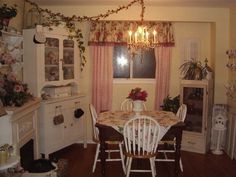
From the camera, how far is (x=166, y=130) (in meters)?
3.55

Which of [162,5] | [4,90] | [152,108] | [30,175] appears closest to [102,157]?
[30,175]

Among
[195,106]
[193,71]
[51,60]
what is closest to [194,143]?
[195,106]

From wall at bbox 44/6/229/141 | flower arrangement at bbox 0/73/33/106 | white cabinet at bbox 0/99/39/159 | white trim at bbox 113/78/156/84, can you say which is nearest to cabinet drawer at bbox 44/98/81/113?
white cabinet at bbox 0/99/39/159

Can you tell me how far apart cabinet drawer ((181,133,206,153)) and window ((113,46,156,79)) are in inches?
49.5

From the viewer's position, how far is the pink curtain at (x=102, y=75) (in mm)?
5363

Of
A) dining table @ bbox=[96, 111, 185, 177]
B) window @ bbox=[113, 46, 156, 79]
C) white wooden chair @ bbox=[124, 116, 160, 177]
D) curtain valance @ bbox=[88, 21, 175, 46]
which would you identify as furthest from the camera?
window @ bbox=[113, 46, 156, 79]

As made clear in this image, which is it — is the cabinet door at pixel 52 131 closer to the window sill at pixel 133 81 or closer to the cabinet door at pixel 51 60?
the cabinet door at pixel 51 60

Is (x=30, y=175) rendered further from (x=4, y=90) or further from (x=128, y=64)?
(x=128, y=64)

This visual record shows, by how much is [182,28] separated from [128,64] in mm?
1147

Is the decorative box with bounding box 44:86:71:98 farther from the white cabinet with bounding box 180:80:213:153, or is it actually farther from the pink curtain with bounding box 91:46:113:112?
the white cabinet with bounding box 180:80:213:153

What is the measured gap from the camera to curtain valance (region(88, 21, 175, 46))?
532 centimetres

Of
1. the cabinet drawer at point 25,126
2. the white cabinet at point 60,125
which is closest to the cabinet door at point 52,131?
the white cabinet at point 60,125

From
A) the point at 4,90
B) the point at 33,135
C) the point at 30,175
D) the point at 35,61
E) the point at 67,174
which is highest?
the point at 35,61

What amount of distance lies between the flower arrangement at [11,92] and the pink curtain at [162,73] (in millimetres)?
2660
